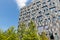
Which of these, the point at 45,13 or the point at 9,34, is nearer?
the point at 9,34

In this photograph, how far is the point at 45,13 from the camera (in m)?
90.7

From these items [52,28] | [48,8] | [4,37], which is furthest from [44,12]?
[4,37]

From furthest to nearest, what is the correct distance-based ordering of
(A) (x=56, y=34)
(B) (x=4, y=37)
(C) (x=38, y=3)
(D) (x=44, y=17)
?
(C) (x=38, y=3), (D) (x=44, y=17), (A) (x=56, y=34), (B) (x=4, y=37)

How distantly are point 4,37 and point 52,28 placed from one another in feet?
151

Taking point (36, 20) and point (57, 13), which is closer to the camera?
point (57, 13)

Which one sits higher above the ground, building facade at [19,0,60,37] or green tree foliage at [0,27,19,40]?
building facade at [19,0,60,37]

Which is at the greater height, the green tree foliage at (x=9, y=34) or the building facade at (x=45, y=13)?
the building facade at (x=45, y=13)

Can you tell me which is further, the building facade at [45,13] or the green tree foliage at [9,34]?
the building facade at [45,13]

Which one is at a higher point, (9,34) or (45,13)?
(45,13)

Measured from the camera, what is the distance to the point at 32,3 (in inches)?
3944

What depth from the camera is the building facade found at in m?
85.3

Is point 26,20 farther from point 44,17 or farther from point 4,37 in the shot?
point 4,37

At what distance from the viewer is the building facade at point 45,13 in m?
85.3

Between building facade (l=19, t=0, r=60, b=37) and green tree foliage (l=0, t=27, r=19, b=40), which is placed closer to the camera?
green tree foliage (l=0, t=27, r=19, b=40)
